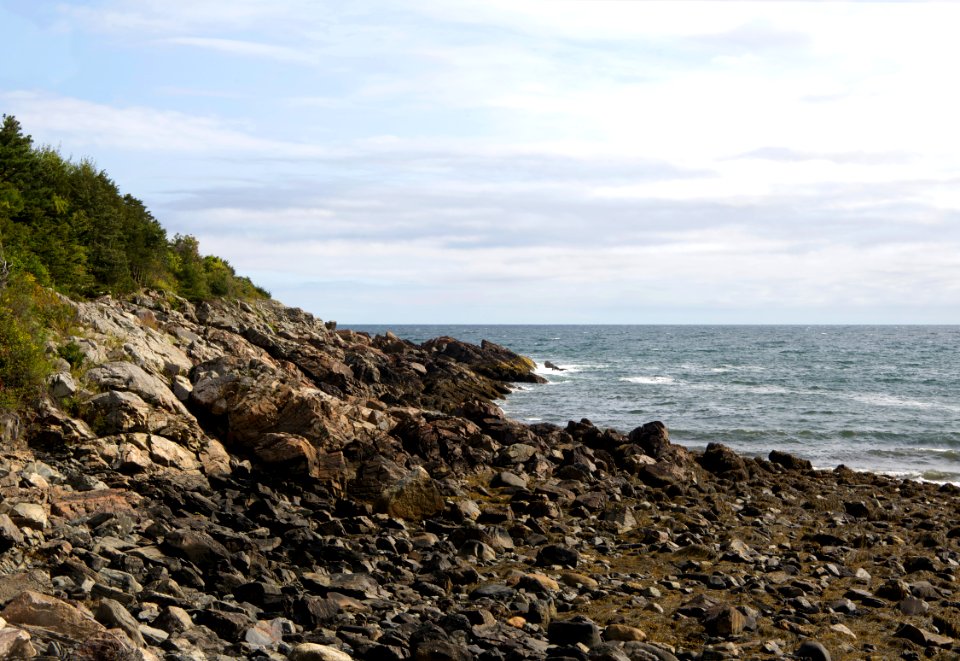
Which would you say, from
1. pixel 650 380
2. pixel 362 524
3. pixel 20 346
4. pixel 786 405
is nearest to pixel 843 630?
pixel 362 524

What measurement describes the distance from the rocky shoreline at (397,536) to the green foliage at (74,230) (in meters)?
2.39

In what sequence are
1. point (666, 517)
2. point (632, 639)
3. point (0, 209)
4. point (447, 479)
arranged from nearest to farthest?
point (632, 639) → point (666, 517) → point (447, 479) → point (0, 209)

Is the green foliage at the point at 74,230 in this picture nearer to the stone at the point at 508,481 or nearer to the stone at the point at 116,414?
the stone at the point at 116,414

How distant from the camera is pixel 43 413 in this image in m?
17.1

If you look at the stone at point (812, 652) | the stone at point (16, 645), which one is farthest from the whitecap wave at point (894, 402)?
the stone at point (16, 645)

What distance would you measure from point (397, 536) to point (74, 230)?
20820 millimetres

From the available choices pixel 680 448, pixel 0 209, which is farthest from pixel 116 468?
pixel 680 448

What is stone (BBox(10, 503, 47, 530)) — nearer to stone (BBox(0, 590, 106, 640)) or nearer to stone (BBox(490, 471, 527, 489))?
stone (BBox(0, 590, 106, 640))

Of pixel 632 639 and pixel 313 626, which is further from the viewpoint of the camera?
pixel 632 639

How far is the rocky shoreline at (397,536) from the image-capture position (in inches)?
428

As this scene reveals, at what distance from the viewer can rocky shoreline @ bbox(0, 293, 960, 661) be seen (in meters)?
10.9

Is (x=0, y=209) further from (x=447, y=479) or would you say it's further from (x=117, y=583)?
(x=117, y=583)

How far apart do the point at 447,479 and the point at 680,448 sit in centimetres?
1038

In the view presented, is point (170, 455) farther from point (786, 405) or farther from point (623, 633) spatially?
point (786, 405)
